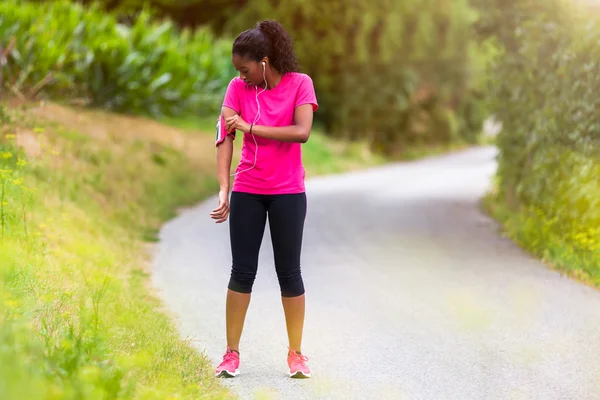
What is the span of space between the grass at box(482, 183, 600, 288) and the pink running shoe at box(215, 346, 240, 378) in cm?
463

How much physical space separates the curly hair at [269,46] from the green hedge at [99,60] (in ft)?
30.8

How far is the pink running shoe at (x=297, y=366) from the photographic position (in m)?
6.10

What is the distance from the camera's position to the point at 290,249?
6023mm

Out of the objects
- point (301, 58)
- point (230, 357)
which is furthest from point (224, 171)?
point (301, 58)

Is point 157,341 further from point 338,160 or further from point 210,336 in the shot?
point 338,160

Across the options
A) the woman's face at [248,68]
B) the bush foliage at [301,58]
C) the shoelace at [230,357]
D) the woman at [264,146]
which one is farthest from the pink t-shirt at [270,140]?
the bush foliage at [301,58]

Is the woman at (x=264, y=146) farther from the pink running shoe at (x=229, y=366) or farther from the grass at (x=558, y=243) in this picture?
the grass at (x=558, y=243)

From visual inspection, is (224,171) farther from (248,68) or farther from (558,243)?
(558,243)

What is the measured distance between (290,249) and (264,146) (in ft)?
2.24

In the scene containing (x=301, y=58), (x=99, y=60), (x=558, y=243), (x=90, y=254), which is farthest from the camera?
(x=301, y=58)

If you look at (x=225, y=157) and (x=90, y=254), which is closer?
(x=225, y=157)

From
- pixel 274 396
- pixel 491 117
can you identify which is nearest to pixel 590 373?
pixel 274 396

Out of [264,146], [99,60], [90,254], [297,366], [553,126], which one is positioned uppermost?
[264,146]

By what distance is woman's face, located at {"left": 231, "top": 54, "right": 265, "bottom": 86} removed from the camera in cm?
578
